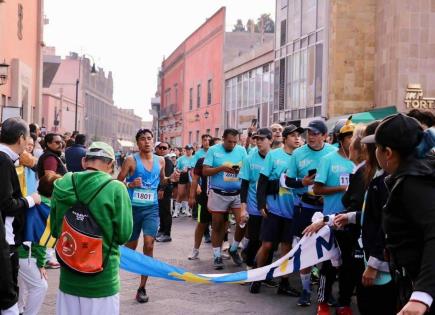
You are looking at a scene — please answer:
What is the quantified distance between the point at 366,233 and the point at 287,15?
87.9 ft

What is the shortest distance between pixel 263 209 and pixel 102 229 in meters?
4.00

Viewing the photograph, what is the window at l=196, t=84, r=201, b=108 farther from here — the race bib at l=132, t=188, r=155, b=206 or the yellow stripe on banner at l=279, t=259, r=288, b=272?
the yellow stripe on banner at l=279, t=259, r=288, b=272

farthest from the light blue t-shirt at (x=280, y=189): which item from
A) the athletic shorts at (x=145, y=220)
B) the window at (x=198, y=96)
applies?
the window at (x=198, y=96)

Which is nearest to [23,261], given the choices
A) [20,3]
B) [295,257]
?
[295,257]

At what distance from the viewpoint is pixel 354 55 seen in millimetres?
25062

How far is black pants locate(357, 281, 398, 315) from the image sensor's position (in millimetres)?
4527

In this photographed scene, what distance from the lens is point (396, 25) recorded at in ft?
74.5

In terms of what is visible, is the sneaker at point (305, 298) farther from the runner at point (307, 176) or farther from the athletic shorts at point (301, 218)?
the athletic shorts at point (301, 218)

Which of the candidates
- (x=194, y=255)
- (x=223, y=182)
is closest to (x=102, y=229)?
(x=223, y=182)

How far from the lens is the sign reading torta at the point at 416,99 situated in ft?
70.5

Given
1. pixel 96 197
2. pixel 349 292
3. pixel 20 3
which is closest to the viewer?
pixel 96 197

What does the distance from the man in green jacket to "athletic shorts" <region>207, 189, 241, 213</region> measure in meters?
5.33

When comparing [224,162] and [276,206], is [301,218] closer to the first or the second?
[276,206]

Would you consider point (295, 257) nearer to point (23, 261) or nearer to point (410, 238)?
point (23, 261)
